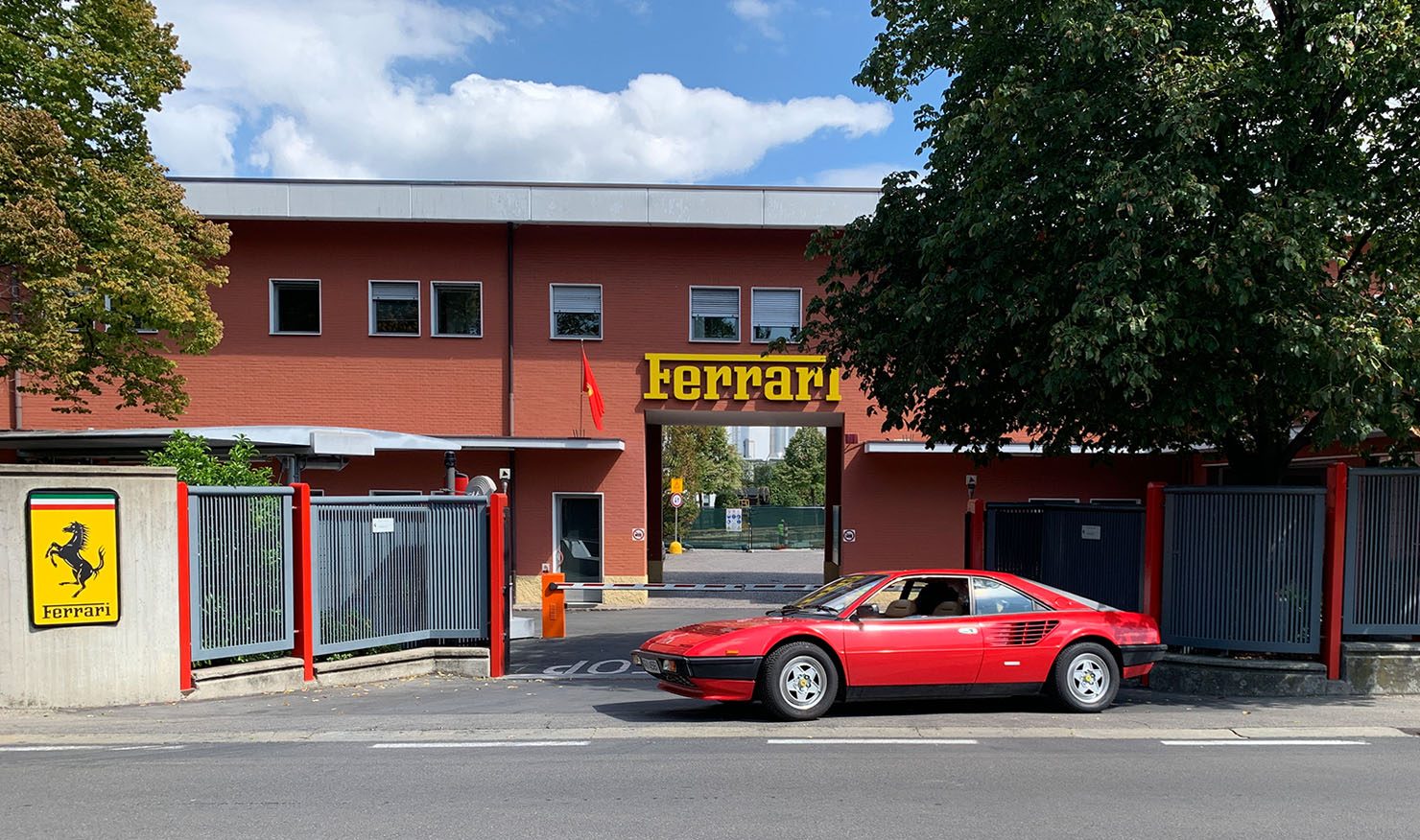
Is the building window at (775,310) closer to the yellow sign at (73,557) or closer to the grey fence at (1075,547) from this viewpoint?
the grey fence at (1075,547)

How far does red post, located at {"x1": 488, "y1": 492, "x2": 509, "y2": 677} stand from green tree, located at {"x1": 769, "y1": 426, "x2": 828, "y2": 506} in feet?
177

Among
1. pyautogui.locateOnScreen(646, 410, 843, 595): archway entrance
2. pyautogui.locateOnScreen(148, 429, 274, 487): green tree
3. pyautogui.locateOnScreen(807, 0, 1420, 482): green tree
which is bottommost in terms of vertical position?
pyautogui.locateOnScreen(646, 410, 843, 595): archway entrance

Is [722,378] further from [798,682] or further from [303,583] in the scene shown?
[798,682]

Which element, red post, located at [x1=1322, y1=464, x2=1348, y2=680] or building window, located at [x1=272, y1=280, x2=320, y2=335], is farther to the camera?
building window, located at [x1=272, y1=280, x2=320, y2=335]

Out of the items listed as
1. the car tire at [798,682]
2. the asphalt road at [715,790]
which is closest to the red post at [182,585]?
the asphalt road at [715,790]

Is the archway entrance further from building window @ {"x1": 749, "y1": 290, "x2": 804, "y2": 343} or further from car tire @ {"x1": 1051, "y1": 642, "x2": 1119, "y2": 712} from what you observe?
car tire @ {"x1": 1051, "y1": 642, "x2": 1119, "y2": 712}

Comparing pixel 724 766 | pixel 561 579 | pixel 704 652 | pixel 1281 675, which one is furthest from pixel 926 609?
pixel 561 579

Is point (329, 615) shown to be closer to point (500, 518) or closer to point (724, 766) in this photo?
point (500, 518)

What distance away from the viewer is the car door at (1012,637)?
985cm

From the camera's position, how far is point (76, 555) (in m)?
10.2

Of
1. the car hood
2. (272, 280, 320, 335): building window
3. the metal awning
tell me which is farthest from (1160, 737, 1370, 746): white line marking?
(272, 280, 320, 335): building window

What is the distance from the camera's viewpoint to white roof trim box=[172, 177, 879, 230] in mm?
24047

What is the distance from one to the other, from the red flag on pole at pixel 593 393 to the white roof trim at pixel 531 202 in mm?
3185

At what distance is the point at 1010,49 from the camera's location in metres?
12.7
